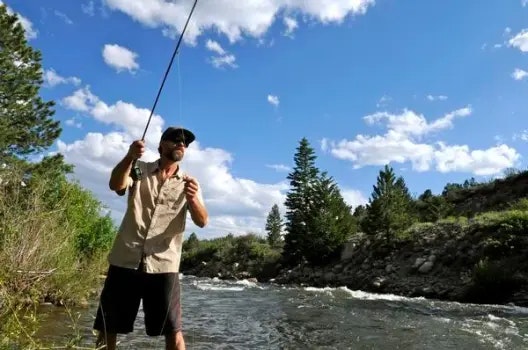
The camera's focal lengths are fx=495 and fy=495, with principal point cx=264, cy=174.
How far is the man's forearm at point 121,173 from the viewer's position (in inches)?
159

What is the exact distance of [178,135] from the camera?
4449mm

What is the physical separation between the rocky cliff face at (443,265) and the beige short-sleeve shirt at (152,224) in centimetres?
1631

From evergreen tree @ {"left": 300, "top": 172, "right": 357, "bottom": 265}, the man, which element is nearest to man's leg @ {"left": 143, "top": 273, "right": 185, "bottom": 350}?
the man

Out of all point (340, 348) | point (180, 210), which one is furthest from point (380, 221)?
point (180, 210)

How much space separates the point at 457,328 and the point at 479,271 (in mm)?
9726

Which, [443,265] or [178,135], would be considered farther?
[443,265]

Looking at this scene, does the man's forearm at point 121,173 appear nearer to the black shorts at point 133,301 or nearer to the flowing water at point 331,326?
the black shorts at point 133,301

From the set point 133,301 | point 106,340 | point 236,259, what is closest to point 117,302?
point 133,301

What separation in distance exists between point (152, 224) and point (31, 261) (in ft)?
12.9

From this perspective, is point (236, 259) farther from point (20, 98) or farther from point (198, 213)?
point (198, 213)

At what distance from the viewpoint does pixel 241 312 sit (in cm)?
1340

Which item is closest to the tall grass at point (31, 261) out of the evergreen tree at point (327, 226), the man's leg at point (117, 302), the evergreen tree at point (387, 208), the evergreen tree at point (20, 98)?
the man's leg at point (117, 302)

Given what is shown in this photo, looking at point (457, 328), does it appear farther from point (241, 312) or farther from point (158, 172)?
point (158, 172)

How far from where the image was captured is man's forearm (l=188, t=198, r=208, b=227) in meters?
4.30
